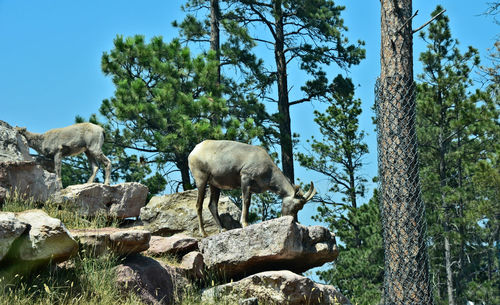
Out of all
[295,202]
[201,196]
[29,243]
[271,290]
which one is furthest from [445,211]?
[29,243]

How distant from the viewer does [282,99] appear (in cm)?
2353

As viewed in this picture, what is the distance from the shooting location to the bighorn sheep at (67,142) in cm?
1334

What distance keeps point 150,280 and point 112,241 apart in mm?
774

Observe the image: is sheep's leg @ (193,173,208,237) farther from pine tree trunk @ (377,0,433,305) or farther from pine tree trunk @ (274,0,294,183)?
pine tree trunk @ (274,0,294,183)

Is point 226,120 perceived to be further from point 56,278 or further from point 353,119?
point 56,278

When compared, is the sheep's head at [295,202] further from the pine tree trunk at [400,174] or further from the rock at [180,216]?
the pine tree trunk at [400,174]

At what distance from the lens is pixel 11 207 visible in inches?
367

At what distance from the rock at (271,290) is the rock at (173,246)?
953 millimetres

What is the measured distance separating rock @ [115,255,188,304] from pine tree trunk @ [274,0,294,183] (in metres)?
13.2

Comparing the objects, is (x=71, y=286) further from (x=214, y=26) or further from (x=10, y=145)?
(x=214, y=26)

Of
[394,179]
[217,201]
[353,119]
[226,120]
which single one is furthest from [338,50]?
[394,179]

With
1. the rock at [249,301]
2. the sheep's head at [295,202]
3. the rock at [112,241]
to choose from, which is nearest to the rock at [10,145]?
the rock at [112,241]

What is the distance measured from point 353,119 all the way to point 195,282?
61.4ft

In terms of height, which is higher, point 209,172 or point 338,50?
point 338,50
